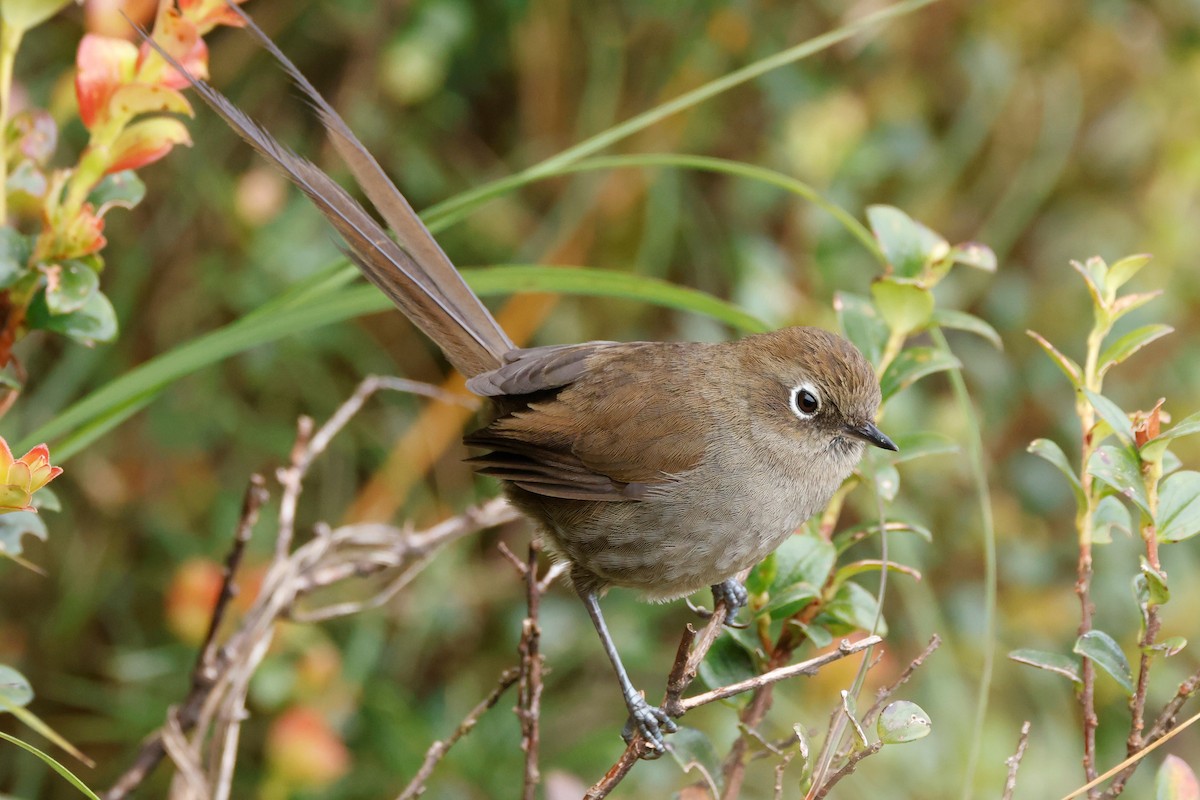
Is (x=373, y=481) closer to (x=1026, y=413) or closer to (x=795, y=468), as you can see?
(x=795, y=468)

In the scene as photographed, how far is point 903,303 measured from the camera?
7.27ft

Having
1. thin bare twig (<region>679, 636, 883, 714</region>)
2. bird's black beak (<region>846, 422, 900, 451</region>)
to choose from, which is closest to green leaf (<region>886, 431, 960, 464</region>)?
bird's black beak (<region>846, 422, 900, 451</region>)

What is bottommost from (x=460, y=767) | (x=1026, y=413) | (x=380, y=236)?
(x=460, y=767)

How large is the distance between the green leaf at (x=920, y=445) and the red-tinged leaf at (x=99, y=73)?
145 centimetres

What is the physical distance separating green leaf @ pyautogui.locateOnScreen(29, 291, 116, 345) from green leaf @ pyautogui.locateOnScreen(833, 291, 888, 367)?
1278 millimetres

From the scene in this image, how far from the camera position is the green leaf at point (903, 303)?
Result: 7.16 ft

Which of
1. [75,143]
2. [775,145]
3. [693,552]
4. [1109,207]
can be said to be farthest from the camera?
[1109,207]

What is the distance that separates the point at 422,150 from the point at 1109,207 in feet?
8.67

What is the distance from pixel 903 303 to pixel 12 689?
1.55 meters

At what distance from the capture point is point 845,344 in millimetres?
2486

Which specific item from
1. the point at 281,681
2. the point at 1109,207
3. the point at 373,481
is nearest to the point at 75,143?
the point at 373,481

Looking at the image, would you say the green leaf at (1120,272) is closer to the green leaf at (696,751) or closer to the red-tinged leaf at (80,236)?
the green leaf at (696,751)

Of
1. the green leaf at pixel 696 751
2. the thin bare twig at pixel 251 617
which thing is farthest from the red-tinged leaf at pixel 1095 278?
the thin bare twig at pixel 251 617

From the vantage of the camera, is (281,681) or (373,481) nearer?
(281,681)
